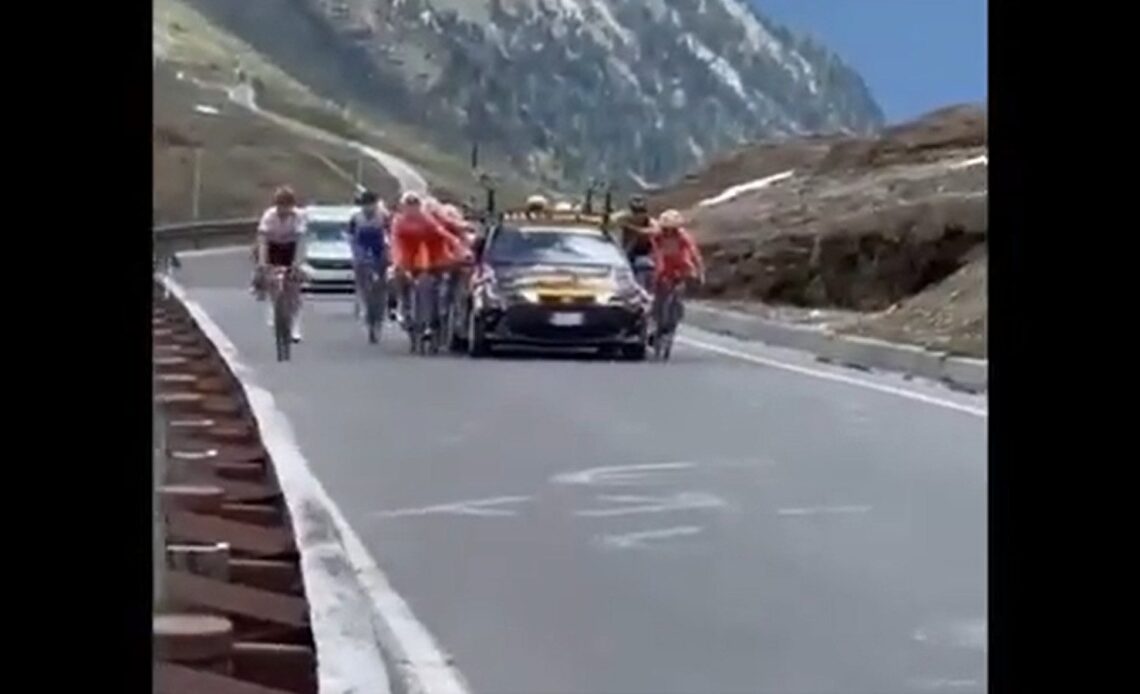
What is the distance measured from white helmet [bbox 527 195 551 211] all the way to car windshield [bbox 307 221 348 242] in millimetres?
358

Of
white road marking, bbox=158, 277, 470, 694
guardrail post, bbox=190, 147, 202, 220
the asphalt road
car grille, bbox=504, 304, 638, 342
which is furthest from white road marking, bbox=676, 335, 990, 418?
guardrail post, bbox=190, 147, 202, 220

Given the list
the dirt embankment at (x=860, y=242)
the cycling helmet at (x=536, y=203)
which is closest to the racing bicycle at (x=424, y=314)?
the dirt embankment at (x=860, y=242)

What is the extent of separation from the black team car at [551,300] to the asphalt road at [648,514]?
0.25 m

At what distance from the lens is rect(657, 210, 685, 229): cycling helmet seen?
6.89 meters

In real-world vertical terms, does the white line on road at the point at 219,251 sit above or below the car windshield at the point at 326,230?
below

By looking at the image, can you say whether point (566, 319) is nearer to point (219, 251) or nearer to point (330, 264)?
point (330, 264)

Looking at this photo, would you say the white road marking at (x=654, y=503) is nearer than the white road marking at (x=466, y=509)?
No

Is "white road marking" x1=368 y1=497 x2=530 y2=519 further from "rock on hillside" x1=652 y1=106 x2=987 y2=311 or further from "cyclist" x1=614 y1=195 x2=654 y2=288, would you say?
"rock on hillside" x1=652 y1=106 x2=987 y2=311

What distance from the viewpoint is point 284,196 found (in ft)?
13.2

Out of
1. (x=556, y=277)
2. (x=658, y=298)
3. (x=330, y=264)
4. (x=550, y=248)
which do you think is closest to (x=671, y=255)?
(x=658, y=298)

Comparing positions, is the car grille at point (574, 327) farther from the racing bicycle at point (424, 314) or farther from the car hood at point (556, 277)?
the racing bicycle at point (424, 314)

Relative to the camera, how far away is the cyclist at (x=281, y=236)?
13.6 feet

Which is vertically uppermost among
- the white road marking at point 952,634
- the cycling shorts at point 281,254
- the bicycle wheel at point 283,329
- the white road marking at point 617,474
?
the cycling shorts at point 281,254
